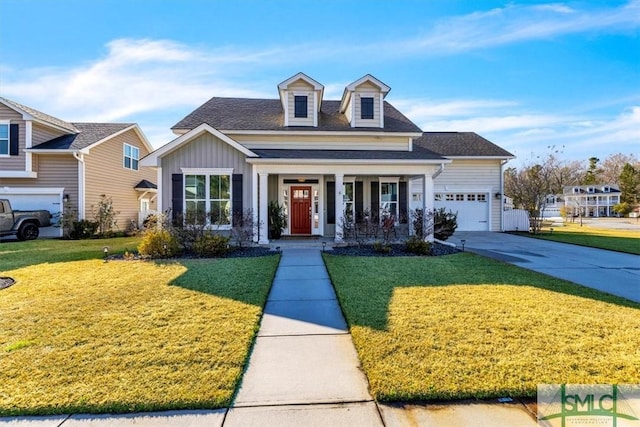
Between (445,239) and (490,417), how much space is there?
1250 cm

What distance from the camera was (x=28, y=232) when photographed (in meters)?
14.8

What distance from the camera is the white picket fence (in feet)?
65.2

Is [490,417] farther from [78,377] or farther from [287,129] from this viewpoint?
[287,129]

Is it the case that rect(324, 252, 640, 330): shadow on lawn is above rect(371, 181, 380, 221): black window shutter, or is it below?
below

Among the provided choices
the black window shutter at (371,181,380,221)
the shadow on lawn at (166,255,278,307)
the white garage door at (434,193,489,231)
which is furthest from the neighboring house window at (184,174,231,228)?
the white garage door at (434,193,489,231)

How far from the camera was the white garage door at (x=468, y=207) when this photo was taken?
1898cm

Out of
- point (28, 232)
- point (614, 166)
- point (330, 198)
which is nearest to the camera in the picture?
point (330, 198)

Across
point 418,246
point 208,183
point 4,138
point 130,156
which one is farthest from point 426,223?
point 4,138

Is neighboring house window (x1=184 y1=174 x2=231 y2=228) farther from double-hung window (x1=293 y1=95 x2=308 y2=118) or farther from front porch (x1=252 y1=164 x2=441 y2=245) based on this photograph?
double-hung window (x1=293 y1=95 x2=308 y2=118)

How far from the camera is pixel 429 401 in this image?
2812mm

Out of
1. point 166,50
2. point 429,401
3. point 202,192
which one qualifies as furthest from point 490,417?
point 166,50

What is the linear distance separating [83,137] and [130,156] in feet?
10.6

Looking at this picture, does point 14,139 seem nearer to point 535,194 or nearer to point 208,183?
point 208,183

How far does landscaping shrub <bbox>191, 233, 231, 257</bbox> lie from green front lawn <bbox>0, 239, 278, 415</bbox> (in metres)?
2.21
